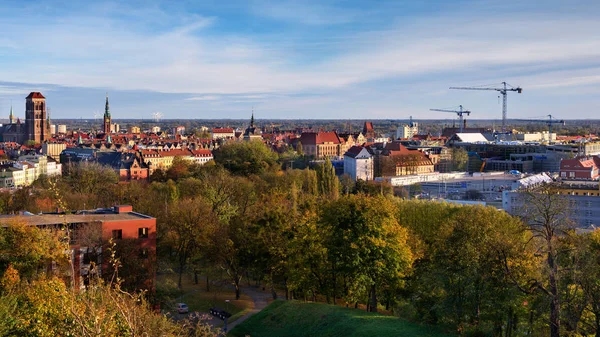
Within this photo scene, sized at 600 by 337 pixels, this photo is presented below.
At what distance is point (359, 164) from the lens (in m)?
81.2

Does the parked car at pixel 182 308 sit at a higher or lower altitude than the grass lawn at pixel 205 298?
higher

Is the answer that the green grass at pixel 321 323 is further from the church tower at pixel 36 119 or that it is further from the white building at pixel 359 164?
the church tower at pixel 36 119

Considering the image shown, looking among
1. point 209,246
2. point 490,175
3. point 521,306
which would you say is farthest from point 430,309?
point 490,175

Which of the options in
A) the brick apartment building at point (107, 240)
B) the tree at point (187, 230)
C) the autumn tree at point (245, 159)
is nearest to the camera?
→ the brick apartment building at point (107, 240)

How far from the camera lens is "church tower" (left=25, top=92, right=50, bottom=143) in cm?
12631

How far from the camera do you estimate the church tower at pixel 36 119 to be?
12631cm

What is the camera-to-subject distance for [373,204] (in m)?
27.5

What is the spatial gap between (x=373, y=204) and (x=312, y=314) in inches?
206

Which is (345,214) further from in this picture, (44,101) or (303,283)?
(44,101)

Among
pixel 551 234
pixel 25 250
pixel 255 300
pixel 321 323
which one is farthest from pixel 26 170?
pixel 551 234

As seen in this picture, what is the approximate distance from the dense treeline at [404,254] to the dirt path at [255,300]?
2.69ft

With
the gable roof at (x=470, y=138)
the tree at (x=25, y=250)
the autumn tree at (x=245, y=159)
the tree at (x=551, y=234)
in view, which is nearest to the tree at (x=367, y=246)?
the tree at (x=551, y=234)

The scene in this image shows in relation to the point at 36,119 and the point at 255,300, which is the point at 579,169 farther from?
the point at 36,119

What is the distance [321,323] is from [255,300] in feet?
28.0
